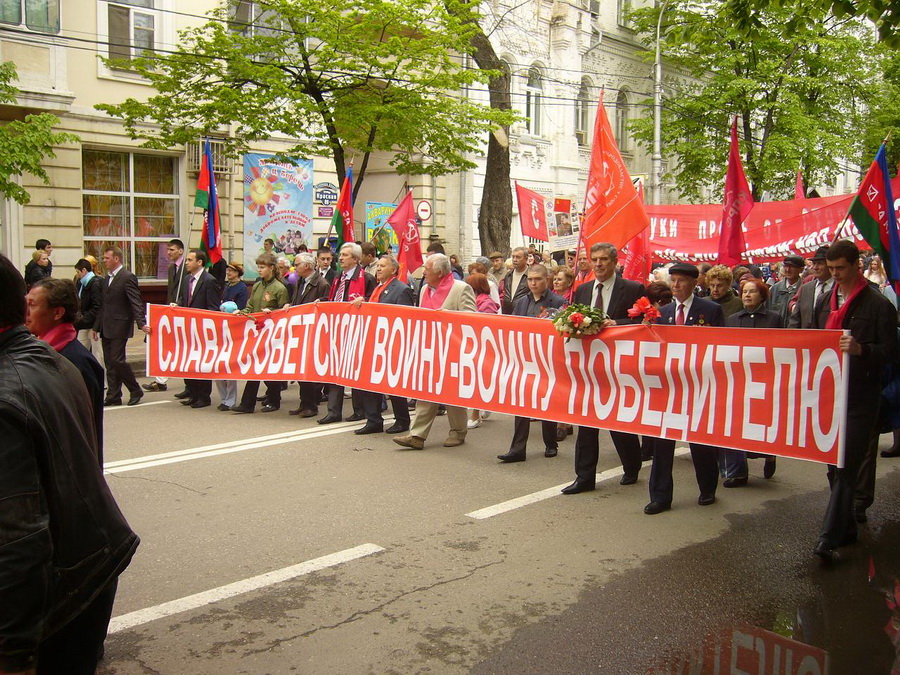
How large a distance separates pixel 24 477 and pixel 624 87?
34949mm

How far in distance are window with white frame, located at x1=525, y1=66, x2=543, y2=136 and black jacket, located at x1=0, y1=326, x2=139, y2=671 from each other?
92.9 feet

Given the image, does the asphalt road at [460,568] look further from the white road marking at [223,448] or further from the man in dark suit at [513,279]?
the man in dark suit at [513,279]

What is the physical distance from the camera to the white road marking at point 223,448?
777 centimetres

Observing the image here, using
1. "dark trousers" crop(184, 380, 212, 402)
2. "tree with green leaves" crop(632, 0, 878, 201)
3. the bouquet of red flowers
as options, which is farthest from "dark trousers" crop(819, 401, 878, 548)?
"tree with green leaves" crop(632, 0, 878, 201)

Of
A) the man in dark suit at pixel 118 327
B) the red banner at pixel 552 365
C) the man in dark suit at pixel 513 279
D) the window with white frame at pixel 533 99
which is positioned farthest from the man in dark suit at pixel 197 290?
the window with white frame at pixel 533 99

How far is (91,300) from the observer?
1093 centimetres

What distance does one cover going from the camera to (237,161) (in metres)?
22.0

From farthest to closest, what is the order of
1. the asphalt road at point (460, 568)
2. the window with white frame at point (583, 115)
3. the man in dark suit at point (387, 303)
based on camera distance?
the window with white frame at point (583, 115)
the man in dark suit at point (387, 303)
the asphalt road at point (460, 568)

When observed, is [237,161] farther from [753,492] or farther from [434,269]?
[753,492]

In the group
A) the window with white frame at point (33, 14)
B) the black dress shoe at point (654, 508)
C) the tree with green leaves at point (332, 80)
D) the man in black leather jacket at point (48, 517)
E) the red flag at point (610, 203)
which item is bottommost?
the black dress shoe at point (654, 508)

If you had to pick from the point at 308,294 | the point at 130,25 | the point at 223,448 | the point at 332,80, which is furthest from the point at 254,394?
the point at 130,25

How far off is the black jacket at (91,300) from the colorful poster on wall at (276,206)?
10.4m

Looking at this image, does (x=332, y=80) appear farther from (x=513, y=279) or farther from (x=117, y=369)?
(x=117, y=369)

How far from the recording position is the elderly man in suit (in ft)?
28.3
